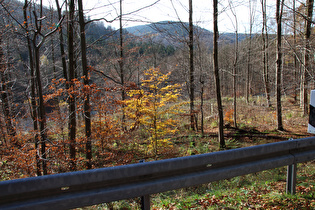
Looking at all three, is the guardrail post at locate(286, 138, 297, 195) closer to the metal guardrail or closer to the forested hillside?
the metal guardrail

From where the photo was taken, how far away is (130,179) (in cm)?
221

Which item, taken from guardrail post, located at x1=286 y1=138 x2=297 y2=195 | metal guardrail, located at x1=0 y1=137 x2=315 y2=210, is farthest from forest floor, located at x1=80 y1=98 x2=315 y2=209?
A: metal guardrail, located at x1=0 y1=137 x2=315 y2=210

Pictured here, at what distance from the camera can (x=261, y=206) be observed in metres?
2.91

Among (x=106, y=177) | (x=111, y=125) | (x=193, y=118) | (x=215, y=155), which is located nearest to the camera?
(x=106, y=177)

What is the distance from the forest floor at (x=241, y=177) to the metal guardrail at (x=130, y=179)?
25.5 inches

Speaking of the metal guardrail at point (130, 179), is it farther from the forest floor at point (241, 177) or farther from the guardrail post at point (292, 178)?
the forest floor at point (241, 177)

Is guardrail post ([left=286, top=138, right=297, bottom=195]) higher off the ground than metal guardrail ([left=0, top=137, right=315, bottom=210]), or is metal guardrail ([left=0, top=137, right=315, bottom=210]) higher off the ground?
metal guardrail ([left=0, top=137, right=315, bottom=210])

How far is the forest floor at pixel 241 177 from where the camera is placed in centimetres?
305

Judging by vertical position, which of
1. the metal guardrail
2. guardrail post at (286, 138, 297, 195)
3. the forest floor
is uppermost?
the metal guardrail

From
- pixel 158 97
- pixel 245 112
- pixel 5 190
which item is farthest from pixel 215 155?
pixel 245 112

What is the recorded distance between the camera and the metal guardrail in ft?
6.17

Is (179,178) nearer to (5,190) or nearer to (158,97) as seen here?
(5,190)

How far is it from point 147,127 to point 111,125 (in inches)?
75.9

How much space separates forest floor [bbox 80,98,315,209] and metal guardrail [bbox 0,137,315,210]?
0.65 m
